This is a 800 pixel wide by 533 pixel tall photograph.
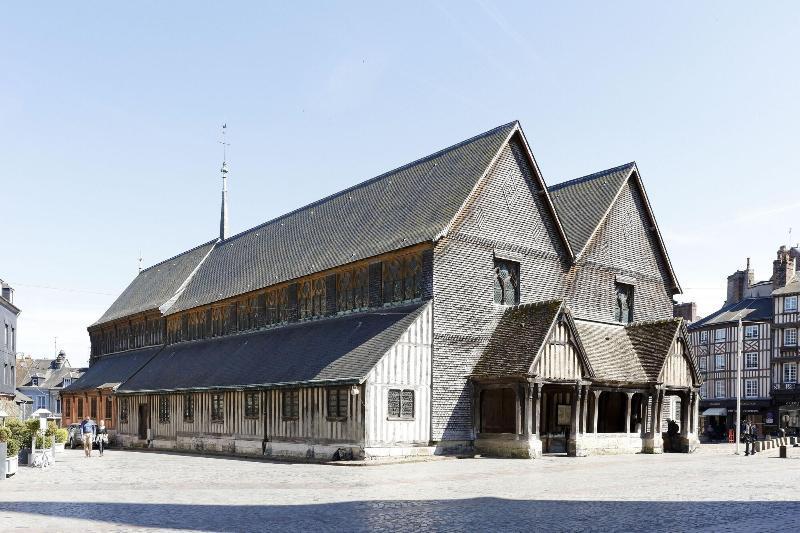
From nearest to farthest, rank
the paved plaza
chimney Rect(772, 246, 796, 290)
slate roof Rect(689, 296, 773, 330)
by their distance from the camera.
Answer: the paved plaza, chimney Rect(772, 246, 796, 290), slate roof Rect(689, 296, 773, 330)

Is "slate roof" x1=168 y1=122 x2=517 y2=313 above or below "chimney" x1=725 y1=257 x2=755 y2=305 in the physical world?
above

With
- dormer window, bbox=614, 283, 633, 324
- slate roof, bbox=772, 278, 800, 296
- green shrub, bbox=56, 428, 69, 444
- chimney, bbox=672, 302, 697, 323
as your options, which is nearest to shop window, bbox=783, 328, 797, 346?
slate roof, bbox=772, 278, 800, 296

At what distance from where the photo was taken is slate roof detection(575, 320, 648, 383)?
34.6 metres

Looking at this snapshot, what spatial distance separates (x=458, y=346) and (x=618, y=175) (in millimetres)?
13809

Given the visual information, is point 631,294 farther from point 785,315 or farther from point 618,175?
point 785,315

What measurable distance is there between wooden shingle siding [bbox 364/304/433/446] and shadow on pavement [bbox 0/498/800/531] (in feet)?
39.5

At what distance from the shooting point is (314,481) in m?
→ 22.3

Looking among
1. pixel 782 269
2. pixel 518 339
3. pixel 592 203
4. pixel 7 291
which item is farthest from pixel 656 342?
pixel 7 291

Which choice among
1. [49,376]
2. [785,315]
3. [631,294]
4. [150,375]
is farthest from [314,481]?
[49,376]

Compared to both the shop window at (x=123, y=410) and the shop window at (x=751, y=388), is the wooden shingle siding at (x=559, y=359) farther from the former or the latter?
the shop window at (x=751, y=388)

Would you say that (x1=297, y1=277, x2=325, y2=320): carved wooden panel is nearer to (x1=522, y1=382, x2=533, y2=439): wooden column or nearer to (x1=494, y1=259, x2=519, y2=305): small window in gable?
(x1=494, y1=259, x2=519, y2=305): small window in gable

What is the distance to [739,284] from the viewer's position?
271ft

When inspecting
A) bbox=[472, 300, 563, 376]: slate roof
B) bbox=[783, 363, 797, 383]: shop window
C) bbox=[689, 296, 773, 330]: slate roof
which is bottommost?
bbox=[783, 363, 797, 383]: shop window

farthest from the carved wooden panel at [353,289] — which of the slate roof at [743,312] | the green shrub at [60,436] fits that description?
the slate roof at [743,312]
